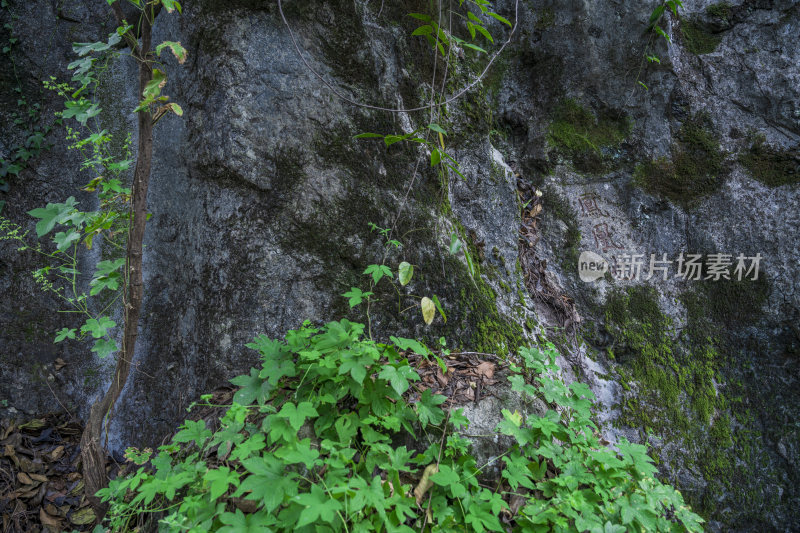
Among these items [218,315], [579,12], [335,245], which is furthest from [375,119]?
[579,12]

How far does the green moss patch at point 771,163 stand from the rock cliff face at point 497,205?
0.06 ft

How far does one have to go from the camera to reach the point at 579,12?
14.5ft

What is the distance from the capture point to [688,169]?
13.2 ft

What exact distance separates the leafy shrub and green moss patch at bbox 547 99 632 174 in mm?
2761

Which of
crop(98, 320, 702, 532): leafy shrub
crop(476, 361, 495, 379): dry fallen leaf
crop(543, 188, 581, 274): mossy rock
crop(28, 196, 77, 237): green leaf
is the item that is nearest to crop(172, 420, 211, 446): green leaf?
crop(98, 320, 702, 532): leafy shrub

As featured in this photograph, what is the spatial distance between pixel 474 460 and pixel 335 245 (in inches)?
53.1

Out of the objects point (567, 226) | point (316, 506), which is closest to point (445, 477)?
point (316, 506)

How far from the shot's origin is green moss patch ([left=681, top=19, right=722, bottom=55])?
430 centimetres

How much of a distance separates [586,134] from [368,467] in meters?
3.75

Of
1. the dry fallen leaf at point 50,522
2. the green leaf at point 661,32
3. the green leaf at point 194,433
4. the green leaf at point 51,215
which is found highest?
the green leaf at point 661,32

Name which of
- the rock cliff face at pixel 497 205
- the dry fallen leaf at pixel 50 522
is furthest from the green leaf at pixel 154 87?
the dry fallen leaf at pixel 50 522

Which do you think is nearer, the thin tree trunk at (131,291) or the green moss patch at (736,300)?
the thin tree trunk at (131,291)

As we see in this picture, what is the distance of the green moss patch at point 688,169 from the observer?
3979 millimetres

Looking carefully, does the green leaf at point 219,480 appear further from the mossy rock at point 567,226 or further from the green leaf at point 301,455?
the mossy rock at point 567,226
